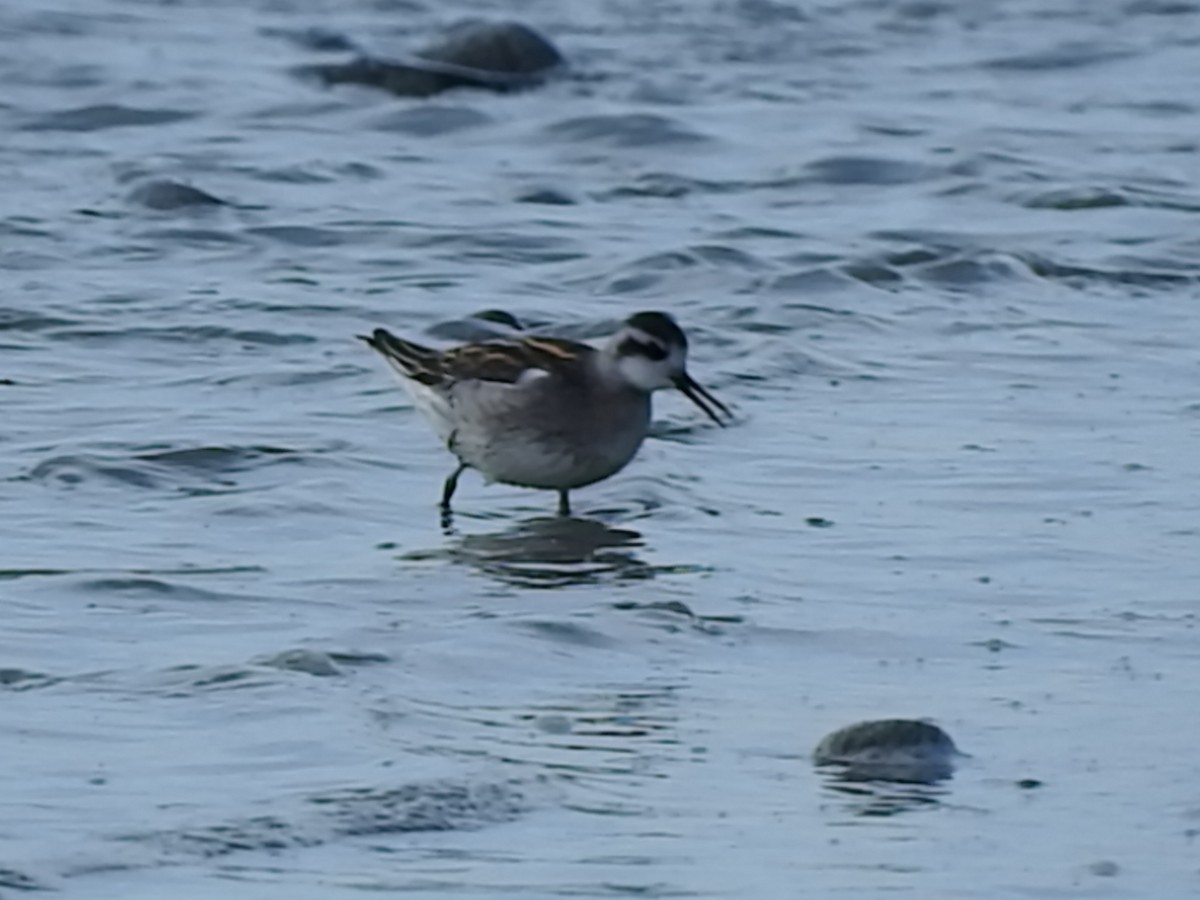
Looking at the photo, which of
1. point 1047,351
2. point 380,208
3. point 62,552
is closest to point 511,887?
point 62,552

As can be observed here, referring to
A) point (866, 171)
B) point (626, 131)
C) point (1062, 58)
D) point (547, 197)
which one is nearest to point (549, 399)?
point (547, 197)

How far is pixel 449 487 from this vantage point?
10.0 meters

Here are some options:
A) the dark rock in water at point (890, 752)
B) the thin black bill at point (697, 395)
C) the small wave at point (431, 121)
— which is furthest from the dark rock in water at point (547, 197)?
the dark rock in water at point (890, 752)

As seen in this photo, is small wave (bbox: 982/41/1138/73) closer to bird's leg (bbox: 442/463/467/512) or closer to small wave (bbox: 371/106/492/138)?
small wave (bbox: 371/106/492/138)

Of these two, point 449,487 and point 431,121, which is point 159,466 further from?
point 431,121

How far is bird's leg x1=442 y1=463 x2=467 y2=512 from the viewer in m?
9.99

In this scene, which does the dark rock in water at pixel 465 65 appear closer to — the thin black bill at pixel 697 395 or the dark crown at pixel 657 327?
the thin black bill at pixel 697 395

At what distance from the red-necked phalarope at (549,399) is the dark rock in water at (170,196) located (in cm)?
466

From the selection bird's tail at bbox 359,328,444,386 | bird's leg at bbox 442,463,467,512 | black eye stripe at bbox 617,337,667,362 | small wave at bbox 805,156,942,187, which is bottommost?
small wave at bbox 805,156,942,187

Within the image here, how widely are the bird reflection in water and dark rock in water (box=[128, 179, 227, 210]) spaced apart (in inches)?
200

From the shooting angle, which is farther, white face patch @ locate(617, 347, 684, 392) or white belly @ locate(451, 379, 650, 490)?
white face patch @ locate(617, 347, 684, 392)

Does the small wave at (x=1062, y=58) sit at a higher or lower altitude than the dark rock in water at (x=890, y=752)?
lower

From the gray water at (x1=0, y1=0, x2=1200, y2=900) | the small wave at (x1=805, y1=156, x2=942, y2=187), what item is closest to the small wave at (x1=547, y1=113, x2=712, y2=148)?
the gray water at (x1=0, y1=0, x2=1200, y2=900)

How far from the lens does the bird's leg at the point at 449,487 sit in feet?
32.8
